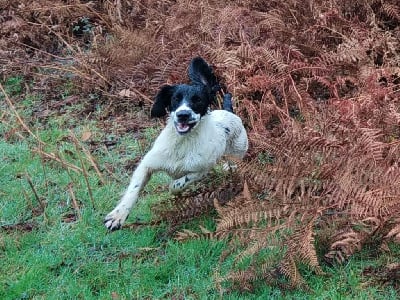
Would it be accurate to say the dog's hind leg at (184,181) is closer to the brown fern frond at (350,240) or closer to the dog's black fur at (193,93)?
the dog's black fur at (193,93)

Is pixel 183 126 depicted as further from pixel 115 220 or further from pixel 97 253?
pixel 97 253

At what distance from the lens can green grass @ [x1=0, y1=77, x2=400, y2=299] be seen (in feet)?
14.0

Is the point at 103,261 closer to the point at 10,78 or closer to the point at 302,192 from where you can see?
the point at 302,192

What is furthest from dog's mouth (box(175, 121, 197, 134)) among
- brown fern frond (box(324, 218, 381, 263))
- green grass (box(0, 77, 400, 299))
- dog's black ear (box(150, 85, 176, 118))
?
brown fern frond (box(324, 218, 381, 263))

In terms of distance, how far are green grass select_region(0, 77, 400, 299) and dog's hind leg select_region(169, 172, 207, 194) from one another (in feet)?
1.00

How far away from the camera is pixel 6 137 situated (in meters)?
7.29

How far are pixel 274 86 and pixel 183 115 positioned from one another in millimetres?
2414

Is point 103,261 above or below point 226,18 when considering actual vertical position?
below

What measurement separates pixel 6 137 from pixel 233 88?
2.50 meters

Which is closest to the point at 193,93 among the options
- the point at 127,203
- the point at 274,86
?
the point at 127,203

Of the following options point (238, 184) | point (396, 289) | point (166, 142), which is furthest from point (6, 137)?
point (396, 289)

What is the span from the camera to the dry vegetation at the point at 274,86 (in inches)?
173

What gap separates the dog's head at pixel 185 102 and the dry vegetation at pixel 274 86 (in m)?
0.52

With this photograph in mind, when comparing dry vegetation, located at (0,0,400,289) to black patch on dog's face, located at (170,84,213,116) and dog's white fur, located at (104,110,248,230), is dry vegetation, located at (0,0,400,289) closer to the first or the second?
dog's white fur, located at (104,110,248,230)
